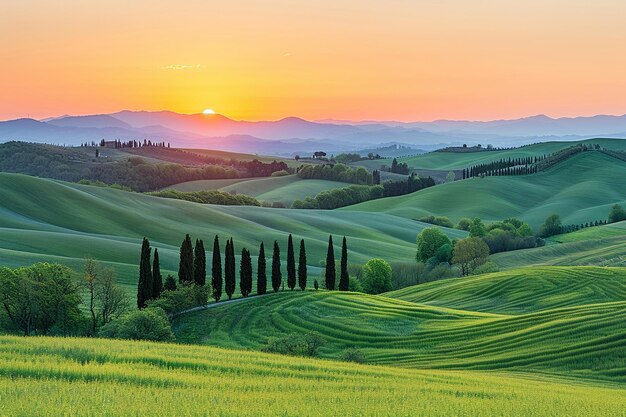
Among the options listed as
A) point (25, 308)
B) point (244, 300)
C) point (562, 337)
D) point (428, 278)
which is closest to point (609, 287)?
point (562, 337)

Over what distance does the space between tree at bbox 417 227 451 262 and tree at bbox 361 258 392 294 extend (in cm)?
2189

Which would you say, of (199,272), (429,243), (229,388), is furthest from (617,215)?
(229,388)

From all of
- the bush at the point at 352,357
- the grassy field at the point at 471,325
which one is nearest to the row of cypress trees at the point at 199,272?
the grassy field at the point at 471,325

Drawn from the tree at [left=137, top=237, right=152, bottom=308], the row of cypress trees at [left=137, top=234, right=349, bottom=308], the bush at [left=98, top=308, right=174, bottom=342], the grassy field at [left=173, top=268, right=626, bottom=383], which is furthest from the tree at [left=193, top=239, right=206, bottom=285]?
the bush at [left=98, top=308, right=174, bottom=342]

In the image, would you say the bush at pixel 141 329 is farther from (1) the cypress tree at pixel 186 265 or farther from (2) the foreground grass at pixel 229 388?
(1) the cypress tree at pixel 186 265

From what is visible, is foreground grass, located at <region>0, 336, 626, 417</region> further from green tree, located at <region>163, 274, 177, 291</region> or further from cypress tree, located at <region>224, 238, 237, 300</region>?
cypress tree, located at <region>224, 238, 237, 300</region>

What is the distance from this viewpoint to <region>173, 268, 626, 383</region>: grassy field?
4806 cm

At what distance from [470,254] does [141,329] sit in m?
77.4

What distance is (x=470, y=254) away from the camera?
119125 mm

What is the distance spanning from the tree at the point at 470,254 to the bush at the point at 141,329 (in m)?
74.8

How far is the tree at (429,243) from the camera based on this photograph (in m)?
133

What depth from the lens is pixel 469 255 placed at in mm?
119188

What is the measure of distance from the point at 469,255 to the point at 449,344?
6572 cm

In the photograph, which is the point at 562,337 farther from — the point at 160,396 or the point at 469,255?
the point at 469,255
